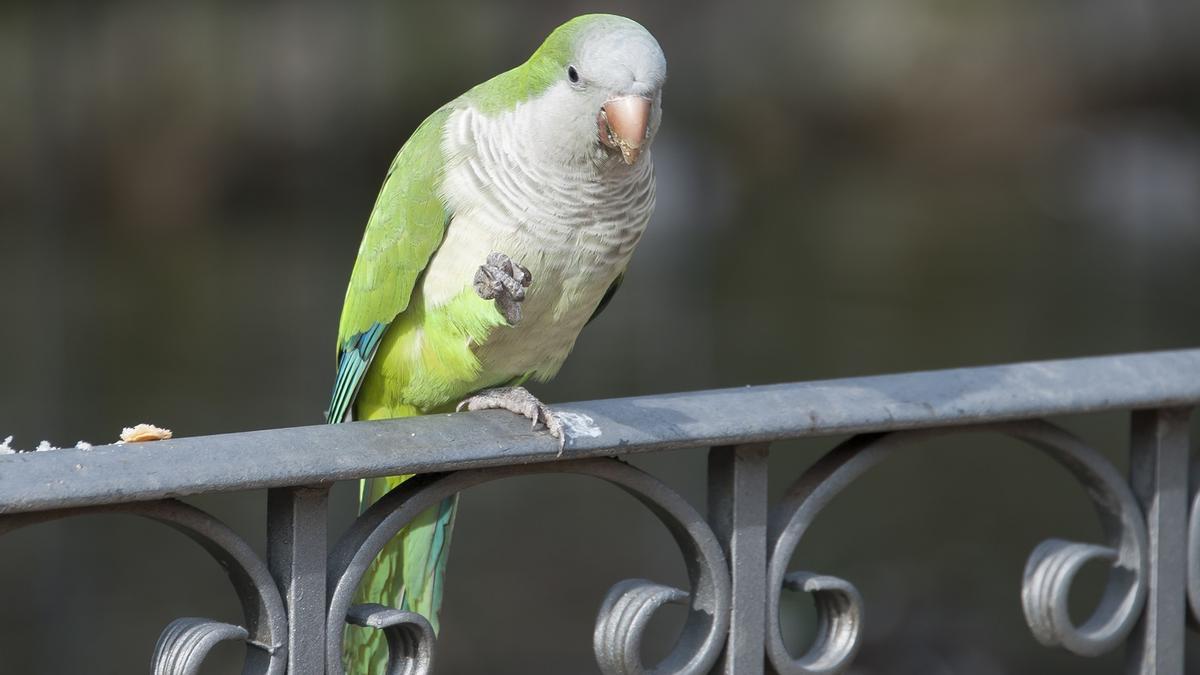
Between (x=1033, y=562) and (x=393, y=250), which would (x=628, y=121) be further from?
(x=1033, y=562)

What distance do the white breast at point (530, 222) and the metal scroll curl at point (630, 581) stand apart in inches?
25.9

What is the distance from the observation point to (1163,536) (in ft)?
4.96

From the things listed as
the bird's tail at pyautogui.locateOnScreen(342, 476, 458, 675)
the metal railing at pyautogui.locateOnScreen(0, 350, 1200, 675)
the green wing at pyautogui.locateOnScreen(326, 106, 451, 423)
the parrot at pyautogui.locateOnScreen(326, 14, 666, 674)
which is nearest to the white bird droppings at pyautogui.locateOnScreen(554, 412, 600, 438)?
the metal railing at pyautogui.locateOnScreen(0, 350, 1200, 675)

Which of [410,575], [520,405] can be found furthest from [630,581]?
[410,575]

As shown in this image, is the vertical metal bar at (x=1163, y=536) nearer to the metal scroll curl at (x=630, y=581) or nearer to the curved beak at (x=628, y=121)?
the metal scroll curl at (x=630, y=581)

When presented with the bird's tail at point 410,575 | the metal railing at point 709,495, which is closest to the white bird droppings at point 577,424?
the metal railing at point 709,495

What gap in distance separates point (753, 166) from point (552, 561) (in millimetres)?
8882

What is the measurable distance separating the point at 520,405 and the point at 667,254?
27.1 feet

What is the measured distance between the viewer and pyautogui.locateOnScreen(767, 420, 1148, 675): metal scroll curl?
1.35 meters

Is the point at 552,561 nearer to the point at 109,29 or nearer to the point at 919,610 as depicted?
the point at 919,610

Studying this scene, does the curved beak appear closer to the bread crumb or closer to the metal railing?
the metal railing

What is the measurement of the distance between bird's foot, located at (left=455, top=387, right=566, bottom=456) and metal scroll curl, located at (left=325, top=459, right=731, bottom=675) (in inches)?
1.7

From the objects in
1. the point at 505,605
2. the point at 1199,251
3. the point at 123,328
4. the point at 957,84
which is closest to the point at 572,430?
the point at 505,605

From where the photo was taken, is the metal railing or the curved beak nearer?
the metal railing
